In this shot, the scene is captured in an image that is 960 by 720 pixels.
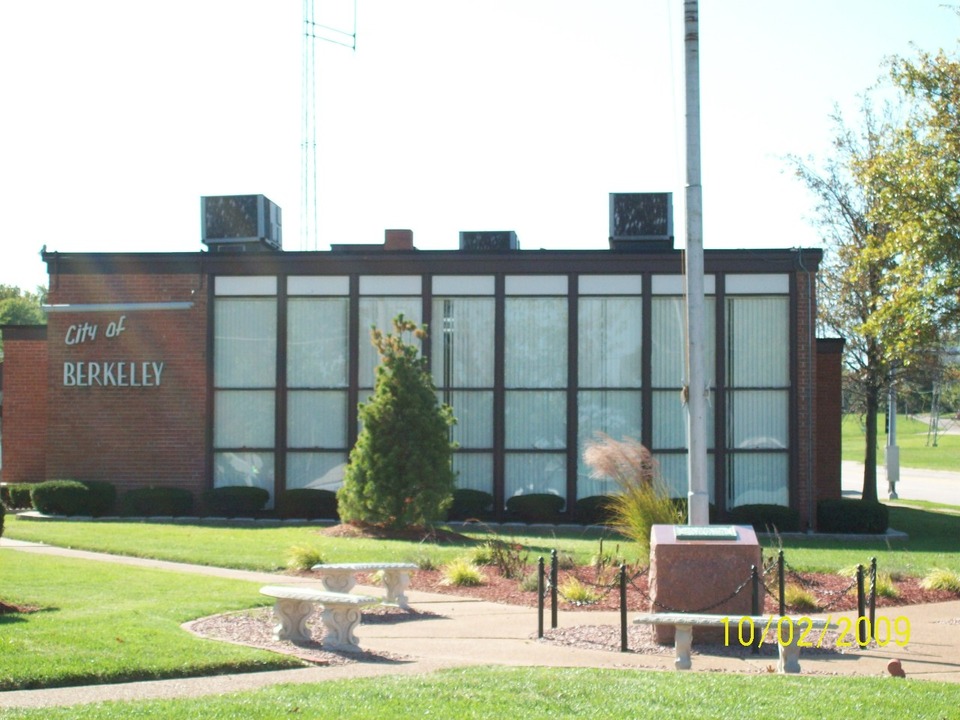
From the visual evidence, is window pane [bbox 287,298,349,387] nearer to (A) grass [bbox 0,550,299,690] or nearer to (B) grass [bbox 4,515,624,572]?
(B) grass [bbox 4,515,624,572]

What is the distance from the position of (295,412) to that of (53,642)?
1858cm

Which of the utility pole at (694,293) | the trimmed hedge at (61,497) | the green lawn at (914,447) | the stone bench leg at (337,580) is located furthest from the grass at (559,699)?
the green lawn at (914,447)

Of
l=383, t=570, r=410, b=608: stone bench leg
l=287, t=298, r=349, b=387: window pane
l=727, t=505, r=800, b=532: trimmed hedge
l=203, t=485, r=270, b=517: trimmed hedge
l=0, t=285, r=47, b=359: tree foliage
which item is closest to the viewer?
l=383, t=570, r=410, b=608: stone bench leg

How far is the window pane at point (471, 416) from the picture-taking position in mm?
28406

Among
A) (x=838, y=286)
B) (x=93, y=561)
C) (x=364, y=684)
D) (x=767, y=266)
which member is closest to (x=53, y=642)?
(x=364, y=684)

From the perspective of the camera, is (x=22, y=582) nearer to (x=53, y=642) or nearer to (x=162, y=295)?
(x=53, y=642)

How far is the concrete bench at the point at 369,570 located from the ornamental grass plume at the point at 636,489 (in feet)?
10.3

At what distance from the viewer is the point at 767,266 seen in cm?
2781

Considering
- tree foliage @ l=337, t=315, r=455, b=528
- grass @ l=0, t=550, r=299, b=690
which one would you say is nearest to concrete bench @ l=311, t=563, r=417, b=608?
grass @ l=0, t=550, r=299, b=690

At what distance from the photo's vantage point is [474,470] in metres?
28.4

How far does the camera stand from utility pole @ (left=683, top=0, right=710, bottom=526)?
14164 mm

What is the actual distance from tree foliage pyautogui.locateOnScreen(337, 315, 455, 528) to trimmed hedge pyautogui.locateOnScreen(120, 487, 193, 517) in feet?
19.2

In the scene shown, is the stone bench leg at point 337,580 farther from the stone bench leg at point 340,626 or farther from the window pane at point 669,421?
the window pane at point 669,421

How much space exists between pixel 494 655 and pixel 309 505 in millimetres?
16742
